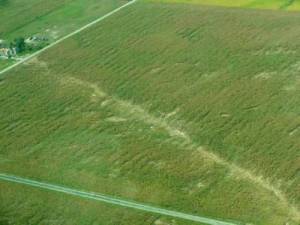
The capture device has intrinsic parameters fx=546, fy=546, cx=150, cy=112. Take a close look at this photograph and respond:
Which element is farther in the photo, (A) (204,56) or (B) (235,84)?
(A) (204,56)

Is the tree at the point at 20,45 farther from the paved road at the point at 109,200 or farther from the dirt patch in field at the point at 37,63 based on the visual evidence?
the paved road at the point at 109,200

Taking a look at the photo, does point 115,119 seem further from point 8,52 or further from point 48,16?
point 48,16

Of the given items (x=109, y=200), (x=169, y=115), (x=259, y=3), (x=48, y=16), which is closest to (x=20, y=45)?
(x=48, y=16)

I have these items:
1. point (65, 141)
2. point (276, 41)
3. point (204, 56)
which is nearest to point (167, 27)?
point (204, 56)

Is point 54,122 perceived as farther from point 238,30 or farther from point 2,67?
point 238,30

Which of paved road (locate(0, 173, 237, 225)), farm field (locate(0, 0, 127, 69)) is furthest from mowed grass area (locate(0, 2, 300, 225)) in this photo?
farm field (locate(0, 0, 127, 69))
